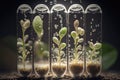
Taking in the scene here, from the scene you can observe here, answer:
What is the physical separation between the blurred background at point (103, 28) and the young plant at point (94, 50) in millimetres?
42

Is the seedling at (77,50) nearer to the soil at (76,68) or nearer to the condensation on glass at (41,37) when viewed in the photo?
the soil at (76,68)

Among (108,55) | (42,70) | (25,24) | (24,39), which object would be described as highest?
(25,24)

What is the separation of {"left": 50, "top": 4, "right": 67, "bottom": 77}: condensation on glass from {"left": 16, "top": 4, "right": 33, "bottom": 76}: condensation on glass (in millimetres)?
160

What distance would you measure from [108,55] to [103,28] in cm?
19

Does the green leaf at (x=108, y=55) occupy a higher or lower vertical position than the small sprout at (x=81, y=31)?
lower

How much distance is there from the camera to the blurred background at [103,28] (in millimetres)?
1921

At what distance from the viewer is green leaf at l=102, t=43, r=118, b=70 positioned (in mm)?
1942

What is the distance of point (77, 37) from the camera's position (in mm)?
1920

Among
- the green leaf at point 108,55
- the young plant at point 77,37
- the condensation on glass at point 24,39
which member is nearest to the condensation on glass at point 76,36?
the young plant at point 77,37

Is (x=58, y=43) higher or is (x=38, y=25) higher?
(x=38, y=25)

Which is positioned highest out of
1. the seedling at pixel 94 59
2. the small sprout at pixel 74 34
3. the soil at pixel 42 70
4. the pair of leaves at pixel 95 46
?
the small sprout at pixel 74 34

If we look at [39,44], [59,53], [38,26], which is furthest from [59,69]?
[38,26]

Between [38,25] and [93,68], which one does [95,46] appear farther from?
[38,25]

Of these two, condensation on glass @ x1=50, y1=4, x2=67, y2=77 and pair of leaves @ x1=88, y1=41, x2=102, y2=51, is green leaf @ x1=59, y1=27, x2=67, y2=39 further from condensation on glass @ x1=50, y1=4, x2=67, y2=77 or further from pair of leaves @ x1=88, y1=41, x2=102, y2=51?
pair of leaves @ x1=88, y1=41, x2=102, y2=51
